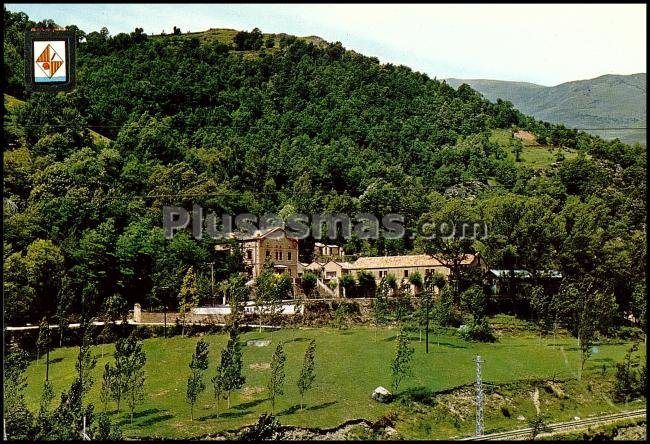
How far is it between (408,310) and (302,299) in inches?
299

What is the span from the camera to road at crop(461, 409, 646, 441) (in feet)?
103

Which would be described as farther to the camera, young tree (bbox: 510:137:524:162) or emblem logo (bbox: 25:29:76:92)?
young tree (bbox: 510:137:524:162)

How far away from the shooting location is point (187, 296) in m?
52.2

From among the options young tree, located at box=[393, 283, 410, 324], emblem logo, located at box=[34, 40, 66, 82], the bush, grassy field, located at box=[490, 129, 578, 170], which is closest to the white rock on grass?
the bush

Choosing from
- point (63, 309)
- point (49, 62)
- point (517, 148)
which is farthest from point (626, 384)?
point (517, 148)

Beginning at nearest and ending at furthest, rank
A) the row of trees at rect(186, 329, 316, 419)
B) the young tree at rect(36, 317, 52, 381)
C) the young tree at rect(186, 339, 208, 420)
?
the young tree at rect(186, 339, 208, 420) → the row of trees at rect(186, 329, 316, 419) → the young tree at rect(36, 317, 52, 381)

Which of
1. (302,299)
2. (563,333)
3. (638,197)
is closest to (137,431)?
(302,299)

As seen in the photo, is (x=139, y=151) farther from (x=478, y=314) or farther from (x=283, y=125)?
(x=478, y=314)

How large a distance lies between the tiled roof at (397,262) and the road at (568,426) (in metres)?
23.2

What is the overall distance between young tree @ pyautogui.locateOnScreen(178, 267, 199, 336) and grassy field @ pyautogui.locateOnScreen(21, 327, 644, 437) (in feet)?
6.84

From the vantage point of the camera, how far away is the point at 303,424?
31547 millimetres

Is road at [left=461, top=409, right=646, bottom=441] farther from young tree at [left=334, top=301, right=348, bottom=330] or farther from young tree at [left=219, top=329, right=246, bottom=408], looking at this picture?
young tree at [left=334, top=301, right=348, bottom=330]

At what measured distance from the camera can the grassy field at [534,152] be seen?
334 feet

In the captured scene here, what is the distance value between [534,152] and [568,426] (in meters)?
80.7
